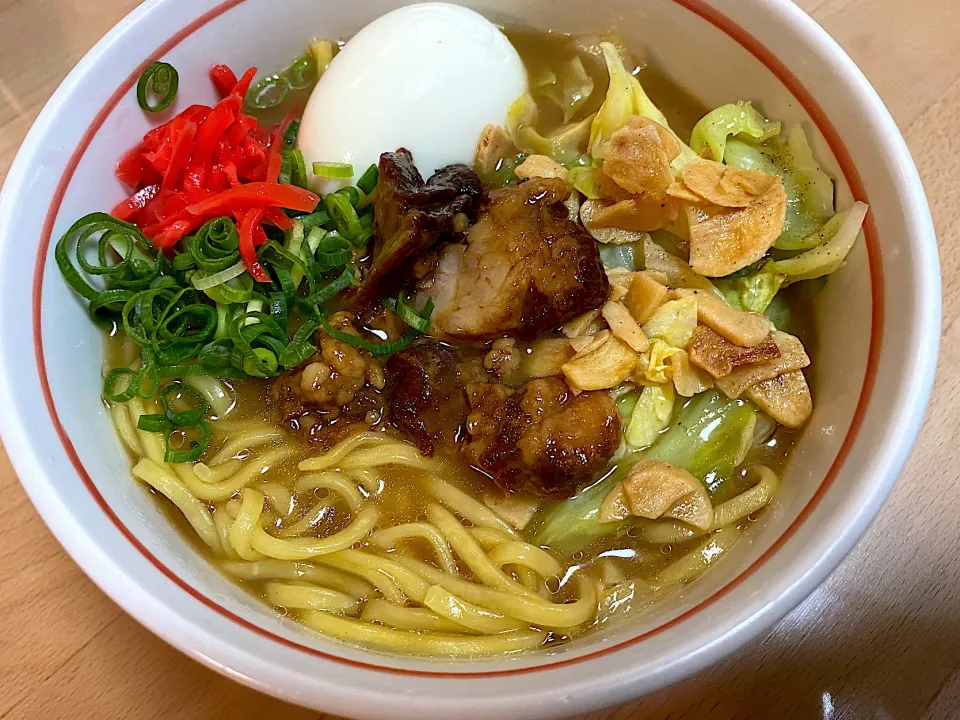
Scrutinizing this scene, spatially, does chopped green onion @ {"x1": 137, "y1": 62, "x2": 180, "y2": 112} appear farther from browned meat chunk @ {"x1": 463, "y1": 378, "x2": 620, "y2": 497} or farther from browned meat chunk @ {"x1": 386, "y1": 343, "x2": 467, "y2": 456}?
browned meat chunk @ {"x1": 463, "y1": 378, "x2": 620, "y2": 497}

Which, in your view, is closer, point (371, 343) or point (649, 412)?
point (649, 412)

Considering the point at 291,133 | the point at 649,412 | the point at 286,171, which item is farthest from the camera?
the point at 291,133

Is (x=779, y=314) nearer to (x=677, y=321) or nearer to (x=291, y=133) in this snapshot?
(x=677, y=321)

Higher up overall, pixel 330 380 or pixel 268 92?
pixel 268 92

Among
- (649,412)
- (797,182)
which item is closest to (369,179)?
(649,412)

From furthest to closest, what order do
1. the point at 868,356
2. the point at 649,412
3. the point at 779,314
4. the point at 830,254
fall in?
the point at 779,314 → the point at 649,412 → the point at 830,254 → the point at 868,356

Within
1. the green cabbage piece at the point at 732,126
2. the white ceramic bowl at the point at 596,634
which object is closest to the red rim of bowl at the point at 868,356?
the white ceramic bowl at the point at 596,634

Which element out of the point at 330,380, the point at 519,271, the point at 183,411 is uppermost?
the point at 519,271

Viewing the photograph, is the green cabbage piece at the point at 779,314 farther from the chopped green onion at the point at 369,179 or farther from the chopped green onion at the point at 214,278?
the chopped green onion at the point at 214,278
